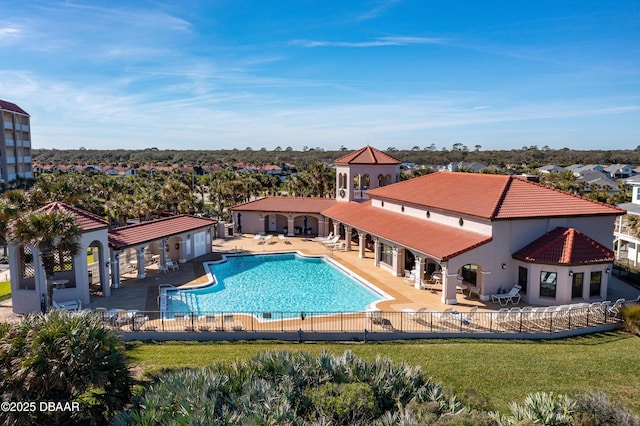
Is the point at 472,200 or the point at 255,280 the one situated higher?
the point at 472,200

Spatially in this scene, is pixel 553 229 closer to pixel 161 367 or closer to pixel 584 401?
pixel 584 401

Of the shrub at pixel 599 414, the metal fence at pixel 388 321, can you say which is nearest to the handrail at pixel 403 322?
the metal fence at pixel 388 321

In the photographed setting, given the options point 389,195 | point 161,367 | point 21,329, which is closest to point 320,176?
point 389,195

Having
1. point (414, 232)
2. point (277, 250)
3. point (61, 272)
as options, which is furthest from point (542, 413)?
point (277, 250)

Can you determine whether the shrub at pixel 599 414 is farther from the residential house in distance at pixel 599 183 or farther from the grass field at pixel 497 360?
the residential house in distance at pixel 599 183

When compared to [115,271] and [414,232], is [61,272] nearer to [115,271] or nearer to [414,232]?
[115,271]

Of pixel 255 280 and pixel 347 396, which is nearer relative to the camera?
pixel 347 396

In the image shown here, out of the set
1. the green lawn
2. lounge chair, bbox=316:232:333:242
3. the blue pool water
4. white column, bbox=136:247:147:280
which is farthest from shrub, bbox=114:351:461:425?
lounge chair, bbox=316:232:333:242
